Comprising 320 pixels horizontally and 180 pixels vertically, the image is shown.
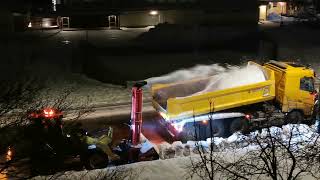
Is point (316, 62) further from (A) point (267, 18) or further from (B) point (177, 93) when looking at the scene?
(A) point (267, 18)

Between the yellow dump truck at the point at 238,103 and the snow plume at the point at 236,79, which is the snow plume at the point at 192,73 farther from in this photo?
the yellow dump truck at the point at 238,103

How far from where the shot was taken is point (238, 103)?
17.7 metres

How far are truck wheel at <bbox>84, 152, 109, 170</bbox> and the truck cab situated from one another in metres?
7.83

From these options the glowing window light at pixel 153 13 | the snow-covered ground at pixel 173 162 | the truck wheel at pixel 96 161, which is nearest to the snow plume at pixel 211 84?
the snow-covered ground at pixel 173 162

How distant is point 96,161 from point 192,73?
17743mm

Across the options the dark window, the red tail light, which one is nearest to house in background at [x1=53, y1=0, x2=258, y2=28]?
the dark window

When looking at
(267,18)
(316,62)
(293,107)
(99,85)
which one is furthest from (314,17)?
(293,107)

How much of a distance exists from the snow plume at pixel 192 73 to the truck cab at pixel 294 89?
11.0 metres

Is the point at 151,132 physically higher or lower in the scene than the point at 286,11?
lower

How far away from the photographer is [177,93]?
1842 cm

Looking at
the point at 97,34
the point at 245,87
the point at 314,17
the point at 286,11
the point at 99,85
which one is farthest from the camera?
the point at 286,11

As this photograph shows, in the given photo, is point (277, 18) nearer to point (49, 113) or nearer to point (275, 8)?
point (275, 8)

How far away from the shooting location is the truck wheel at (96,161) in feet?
48.2

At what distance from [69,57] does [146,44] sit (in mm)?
9214
